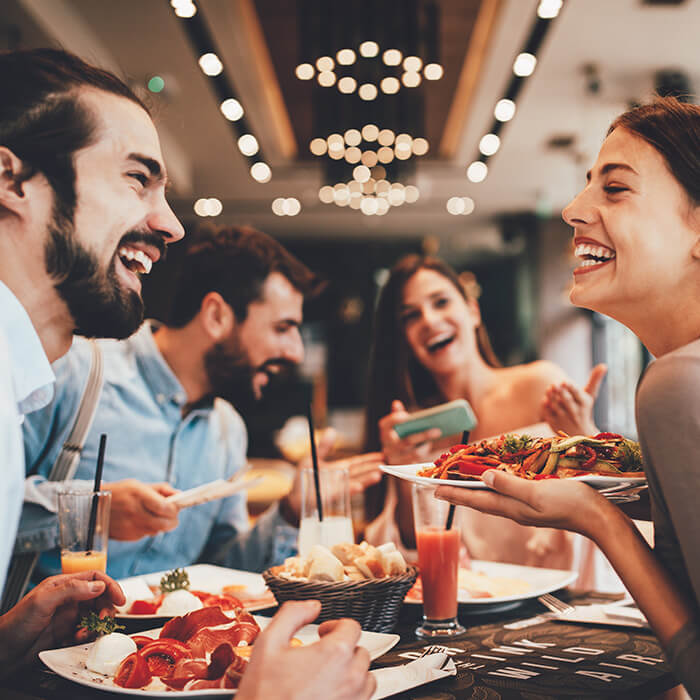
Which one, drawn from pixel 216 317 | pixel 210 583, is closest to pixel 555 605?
pixel 210 583

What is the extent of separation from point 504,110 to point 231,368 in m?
2.65

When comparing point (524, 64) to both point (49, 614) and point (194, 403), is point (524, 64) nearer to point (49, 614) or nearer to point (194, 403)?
point (194, 403)

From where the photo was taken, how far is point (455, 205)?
30.8ft

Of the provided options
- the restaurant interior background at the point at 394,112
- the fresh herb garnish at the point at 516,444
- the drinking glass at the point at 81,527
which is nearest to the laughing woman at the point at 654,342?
the fresh herb garnish at the point at 516,444

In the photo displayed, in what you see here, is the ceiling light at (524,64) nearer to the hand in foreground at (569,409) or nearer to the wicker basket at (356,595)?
the hand in foreground at (569,409)

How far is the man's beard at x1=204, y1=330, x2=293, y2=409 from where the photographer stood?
2.80 m

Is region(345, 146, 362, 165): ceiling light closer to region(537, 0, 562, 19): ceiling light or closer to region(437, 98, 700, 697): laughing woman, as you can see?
region(537, 0, 562, 19): ceiling light

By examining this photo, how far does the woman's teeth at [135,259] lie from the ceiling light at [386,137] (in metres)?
4.10

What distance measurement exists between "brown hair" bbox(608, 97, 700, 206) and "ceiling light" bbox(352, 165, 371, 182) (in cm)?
482

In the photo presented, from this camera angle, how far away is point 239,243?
9.52ft

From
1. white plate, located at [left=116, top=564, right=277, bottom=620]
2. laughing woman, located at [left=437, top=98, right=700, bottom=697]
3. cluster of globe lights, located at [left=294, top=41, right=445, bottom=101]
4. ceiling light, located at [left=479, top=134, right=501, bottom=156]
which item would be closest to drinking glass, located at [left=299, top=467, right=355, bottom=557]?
white plate, located at [left=116, top=564, right=277, bottom=620]

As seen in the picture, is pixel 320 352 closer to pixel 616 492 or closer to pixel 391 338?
pixel 391 338

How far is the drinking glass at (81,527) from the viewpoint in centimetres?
154

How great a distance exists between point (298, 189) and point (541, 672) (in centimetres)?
787
